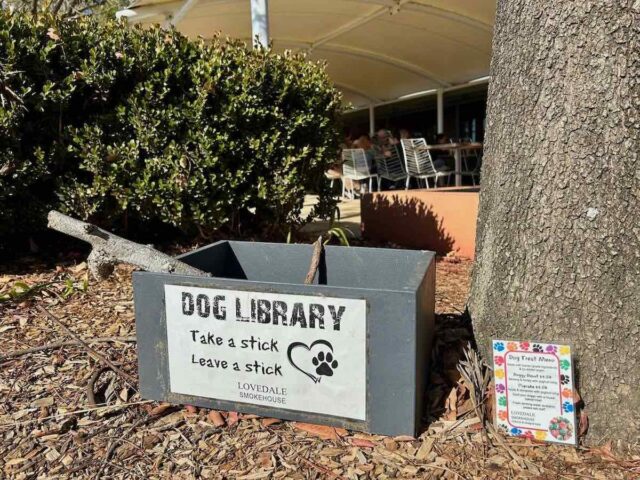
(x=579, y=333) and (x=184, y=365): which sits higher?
(x=579, y=333)

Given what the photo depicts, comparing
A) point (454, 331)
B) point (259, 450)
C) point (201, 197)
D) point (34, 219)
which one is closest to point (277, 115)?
point (201, 197)

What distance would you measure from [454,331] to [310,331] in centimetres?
94

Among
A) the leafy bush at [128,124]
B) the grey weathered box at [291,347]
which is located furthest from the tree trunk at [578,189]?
the leafy bush at [128,124]

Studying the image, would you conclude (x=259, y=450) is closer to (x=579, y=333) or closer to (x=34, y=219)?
(x=579, y=333)

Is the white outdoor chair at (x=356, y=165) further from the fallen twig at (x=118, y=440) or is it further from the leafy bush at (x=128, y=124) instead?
the fallen twig at (x=118, y=440)

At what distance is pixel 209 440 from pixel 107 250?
126cm

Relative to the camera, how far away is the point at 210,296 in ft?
7.16

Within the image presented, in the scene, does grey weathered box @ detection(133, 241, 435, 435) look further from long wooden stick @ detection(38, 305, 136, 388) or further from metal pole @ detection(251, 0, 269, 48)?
metal pole @ detection(251, 0, 269, 48)

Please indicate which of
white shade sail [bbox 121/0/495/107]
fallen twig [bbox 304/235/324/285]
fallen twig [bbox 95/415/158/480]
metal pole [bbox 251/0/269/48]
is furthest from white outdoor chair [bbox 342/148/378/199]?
fallen twig [bbox 95/415/158/480]

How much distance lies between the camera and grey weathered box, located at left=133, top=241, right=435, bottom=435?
199cm

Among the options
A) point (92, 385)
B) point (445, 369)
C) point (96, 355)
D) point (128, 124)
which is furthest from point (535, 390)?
point (128, 124)

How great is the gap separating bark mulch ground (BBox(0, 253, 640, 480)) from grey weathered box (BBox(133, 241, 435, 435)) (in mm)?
83

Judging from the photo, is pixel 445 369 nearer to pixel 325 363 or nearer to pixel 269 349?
pixel 325 363

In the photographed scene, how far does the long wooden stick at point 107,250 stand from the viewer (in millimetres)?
→ 2660
